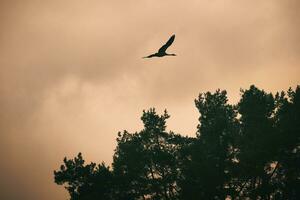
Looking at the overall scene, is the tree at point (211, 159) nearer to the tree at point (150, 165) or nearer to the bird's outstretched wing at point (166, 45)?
the tree at point (150, 165)

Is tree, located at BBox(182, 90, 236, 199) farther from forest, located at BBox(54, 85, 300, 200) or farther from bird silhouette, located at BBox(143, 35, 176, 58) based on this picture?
bird silhouette, located at BBox(143, 35, 176, 58)

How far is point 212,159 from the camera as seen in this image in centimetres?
3145

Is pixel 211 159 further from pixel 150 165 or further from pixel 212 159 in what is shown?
pixel 150 165

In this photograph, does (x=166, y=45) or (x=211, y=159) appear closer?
(x=166, y=45)

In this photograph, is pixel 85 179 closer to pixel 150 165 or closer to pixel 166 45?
pixel 150 165

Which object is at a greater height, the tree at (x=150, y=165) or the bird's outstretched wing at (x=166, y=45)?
the bird's outstretched wing at (x=166, y=45)

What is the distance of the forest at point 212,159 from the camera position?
30.8 meters

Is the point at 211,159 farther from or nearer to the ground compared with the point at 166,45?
nearer to the ground

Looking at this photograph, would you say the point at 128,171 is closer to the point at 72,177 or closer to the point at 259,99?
the point at 72,177

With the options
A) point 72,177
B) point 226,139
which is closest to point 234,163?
point 226,139

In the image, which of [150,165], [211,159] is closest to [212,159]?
[211,159]

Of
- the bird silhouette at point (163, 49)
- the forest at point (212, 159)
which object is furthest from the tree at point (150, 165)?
the bird silhouette at point (163, 49)

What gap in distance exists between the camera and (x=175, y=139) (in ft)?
112

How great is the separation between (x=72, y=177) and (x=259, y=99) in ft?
53.7
